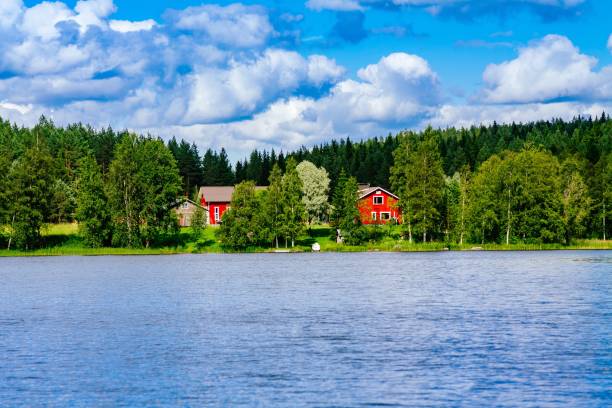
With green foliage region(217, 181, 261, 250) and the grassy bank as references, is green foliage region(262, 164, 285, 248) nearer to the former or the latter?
green foliage region(217, 181, 261, 250)

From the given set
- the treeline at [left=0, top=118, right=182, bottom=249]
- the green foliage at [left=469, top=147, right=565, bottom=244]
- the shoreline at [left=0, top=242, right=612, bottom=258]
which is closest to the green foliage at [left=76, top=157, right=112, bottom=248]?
the treeline at [left=0, top=118, right=182, bottom=249]

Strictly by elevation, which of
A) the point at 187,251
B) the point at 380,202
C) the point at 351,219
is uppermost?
the point at 380,202

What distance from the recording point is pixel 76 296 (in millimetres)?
64062

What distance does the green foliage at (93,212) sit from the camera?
126m

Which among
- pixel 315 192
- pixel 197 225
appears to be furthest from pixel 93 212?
pixel 315 192

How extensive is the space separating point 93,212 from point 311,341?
308 feet

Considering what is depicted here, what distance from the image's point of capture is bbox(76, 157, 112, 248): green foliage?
12638 centimetres

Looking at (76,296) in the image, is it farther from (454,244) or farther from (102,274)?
(454,244)

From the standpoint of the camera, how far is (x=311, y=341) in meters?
39.4

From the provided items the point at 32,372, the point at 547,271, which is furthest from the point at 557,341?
the point at 547,271

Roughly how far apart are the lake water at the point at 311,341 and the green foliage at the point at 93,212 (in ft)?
157

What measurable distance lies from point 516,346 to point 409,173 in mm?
100095

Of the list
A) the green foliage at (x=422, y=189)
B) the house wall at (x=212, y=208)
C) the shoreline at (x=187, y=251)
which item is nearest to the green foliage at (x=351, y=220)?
the shoreline at (x=187, y=251)

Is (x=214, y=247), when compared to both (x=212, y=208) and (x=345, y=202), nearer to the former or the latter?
(x=345, y=202)
